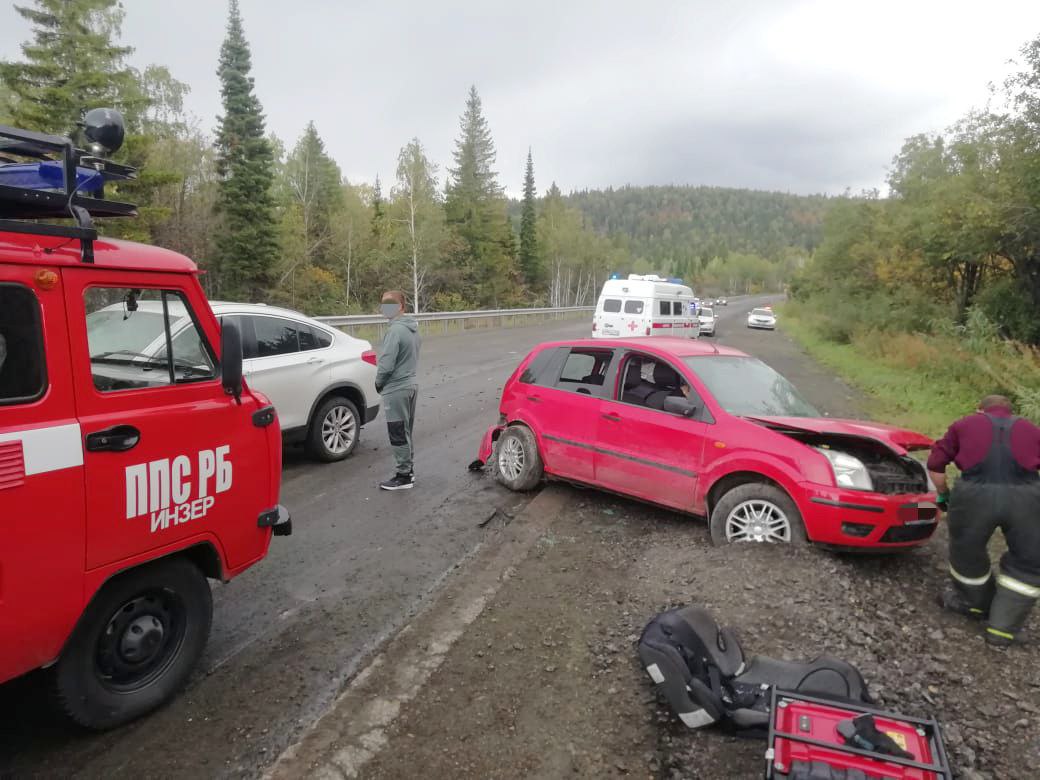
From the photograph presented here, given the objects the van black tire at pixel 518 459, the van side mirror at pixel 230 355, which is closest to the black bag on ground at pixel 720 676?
the van side mirror at pixel 230 355

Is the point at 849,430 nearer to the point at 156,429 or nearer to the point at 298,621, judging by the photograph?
the point at 298,621

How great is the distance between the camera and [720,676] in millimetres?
3141

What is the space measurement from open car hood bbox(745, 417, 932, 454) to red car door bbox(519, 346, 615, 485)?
1515mm

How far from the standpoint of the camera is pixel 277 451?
143 inches

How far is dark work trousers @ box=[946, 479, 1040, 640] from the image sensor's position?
380 cm

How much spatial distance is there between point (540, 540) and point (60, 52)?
87.0ft

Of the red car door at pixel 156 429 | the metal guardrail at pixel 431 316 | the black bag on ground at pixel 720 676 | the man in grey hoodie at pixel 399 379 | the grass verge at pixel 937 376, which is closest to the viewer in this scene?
the red car door at pixel 156 429

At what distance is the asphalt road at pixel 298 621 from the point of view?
9.22 ft

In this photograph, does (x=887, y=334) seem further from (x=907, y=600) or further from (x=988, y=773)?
(x=988, y=773)

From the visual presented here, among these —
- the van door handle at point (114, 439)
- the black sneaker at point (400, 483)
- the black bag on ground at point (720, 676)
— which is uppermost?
the van door handle at point (114, 439)

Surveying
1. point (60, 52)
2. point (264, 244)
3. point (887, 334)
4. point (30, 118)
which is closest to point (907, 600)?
point (887, 334)

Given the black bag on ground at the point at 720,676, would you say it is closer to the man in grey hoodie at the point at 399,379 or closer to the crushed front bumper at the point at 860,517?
the crushed front bumper at the point at 860,517

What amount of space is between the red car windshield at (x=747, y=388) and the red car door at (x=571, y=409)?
0.93 meters

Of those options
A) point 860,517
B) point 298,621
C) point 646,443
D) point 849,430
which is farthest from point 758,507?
point 298,621
